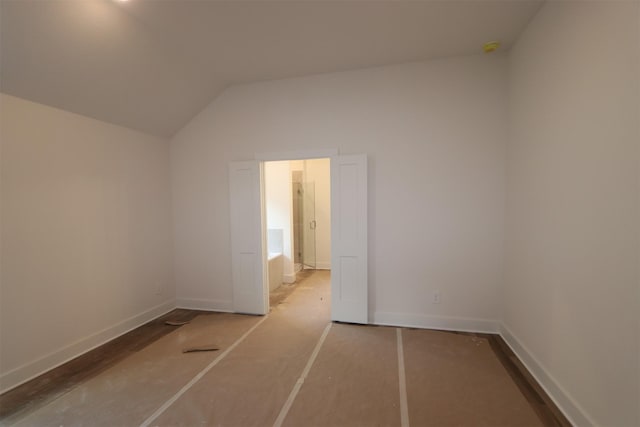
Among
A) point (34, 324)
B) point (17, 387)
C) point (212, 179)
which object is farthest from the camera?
point (212, 179)

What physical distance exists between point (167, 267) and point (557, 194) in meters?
4.39

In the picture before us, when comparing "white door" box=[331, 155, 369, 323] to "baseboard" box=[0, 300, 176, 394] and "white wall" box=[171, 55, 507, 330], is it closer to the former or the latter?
"white wall" box=[171, 55, 507, 330]

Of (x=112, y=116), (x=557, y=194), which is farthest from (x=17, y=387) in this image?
(x=557, y=194)

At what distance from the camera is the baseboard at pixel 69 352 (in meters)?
2.25

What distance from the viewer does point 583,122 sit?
5.75 feet

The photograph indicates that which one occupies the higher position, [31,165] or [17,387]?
[31,165]

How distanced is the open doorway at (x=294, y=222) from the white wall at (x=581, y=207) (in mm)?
3237

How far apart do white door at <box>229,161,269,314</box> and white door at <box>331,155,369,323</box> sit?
3.25 ft

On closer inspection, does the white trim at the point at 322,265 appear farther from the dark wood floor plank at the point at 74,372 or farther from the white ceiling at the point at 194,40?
the white ceiling at the point at 194,40

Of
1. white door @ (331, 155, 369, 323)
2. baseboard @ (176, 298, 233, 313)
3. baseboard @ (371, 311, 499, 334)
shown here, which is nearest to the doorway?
white door @ (331, 155, 369, 323)

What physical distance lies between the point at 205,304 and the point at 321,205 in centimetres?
318

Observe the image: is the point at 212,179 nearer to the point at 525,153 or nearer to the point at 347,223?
the point at 347,223

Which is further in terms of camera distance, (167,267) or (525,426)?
(167,267)

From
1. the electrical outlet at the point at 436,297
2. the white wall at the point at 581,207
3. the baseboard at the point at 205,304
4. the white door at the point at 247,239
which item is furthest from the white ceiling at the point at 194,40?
the electrical outlet at the point at 436,297
